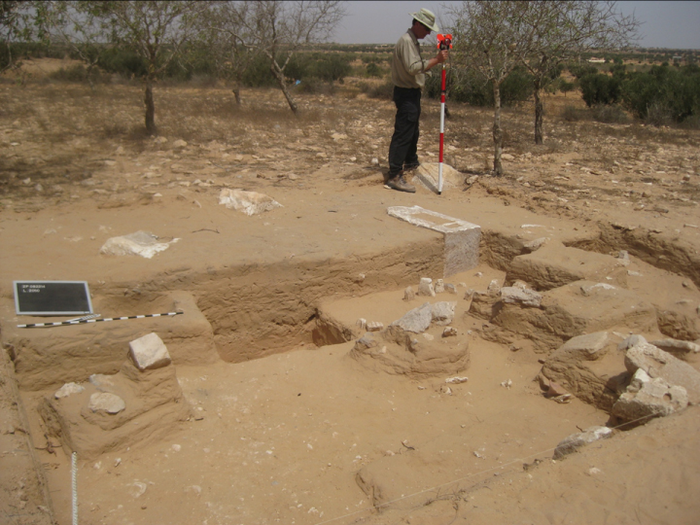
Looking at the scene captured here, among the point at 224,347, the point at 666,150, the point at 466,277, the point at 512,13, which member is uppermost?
the point at 512,13

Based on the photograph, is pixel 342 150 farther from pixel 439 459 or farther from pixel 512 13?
pixel 439 459

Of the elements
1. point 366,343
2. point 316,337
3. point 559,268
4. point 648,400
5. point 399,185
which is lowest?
point 316,337

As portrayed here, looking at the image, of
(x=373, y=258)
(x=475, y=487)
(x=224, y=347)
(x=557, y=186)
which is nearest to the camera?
(x=475, y=487)

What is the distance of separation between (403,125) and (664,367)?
4218 millimetres

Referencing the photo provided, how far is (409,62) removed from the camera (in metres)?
5.71

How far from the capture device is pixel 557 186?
666 centimetres

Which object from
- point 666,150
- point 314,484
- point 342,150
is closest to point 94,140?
point 342,150

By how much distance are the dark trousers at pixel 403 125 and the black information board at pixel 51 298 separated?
3.97 m

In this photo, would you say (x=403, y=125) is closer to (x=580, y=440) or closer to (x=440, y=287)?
(x=440, y=287)

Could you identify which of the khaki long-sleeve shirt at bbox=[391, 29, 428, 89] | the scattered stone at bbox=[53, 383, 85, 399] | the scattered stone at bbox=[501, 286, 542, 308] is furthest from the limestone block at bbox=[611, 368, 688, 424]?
the khaki long-sleeve shirt at bbox=[391, 29, 428, 89]

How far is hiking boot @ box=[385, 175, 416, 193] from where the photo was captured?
6340 mm

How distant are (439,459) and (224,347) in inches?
85.1

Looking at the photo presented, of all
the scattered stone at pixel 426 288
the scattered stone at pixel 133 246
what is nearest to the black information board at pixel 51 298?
the scattered stone at pixel 133 246

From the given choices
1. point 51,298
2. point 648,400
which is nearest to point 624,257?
point 648,400
